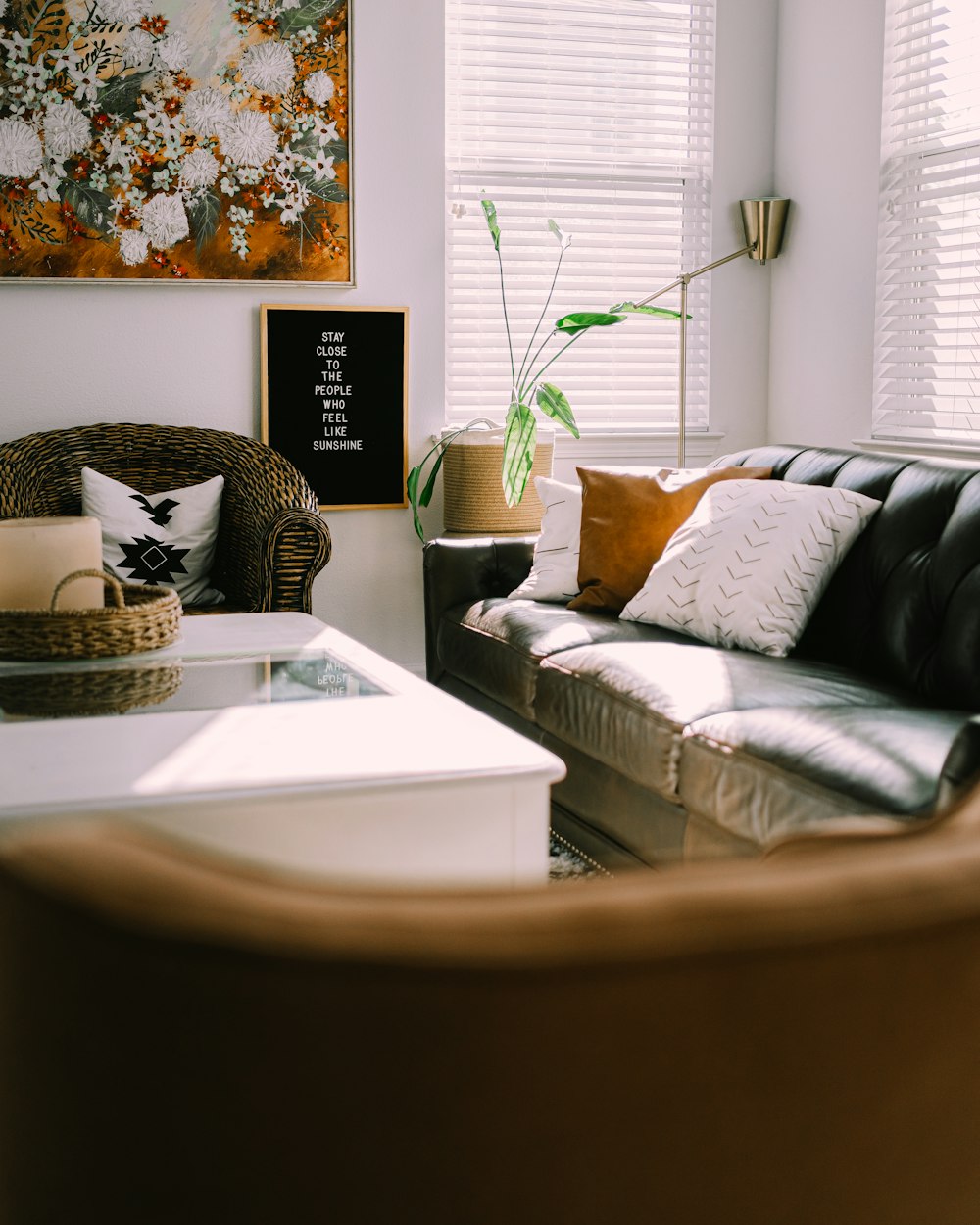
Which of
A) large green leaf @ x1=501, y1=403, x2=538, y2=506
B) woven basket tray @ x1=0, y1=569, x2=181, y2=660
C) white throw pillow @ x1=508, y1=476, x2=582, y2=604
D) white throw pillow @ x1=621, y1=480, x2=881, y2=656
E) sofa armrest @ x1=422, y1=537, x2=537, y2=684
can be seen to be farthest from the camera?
large green leaf @ x1=501, y1=403, x2=538, y2=506

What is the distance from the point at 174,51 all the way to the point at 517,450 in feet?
5.37

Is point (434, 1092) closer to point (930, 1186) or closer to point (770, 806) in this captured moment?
point (930, 1186)

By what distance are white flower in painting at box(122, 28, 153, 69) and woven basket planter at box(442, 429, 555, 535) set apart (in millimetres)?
1518

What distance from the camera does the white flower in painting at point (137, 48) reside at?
12.8 feet

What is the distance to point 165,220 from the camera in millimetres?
4012

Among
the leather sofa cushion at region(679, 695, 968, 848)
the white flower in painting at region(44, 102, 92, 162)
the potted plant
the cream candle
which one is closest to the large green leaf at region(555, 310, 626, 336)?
the potted plant

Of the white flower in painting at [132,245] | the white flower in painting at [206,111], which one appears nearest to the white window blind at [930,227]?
the white flower in painting at [206,111]

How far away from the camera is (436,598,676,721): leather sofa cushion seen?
9.32 ft

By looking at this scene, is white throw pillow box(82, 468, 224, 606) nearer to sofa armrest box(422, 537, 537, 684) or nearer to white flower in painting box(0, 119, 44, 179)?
sofa armrest box(422, 537, 537, 684)

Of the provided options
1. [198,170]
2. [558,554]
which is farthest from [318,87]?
[558,554]

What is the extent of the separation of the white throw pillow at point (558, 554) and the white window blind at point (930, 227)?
4.08ft

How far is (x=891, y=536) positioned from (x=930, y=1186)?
237cm

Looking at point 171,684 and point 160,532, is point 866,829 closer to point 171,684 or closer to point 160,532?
point 171,684

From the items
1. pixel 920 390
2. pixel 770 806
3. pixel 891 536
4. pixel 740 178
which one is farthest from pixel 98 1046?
pixel 740 178
